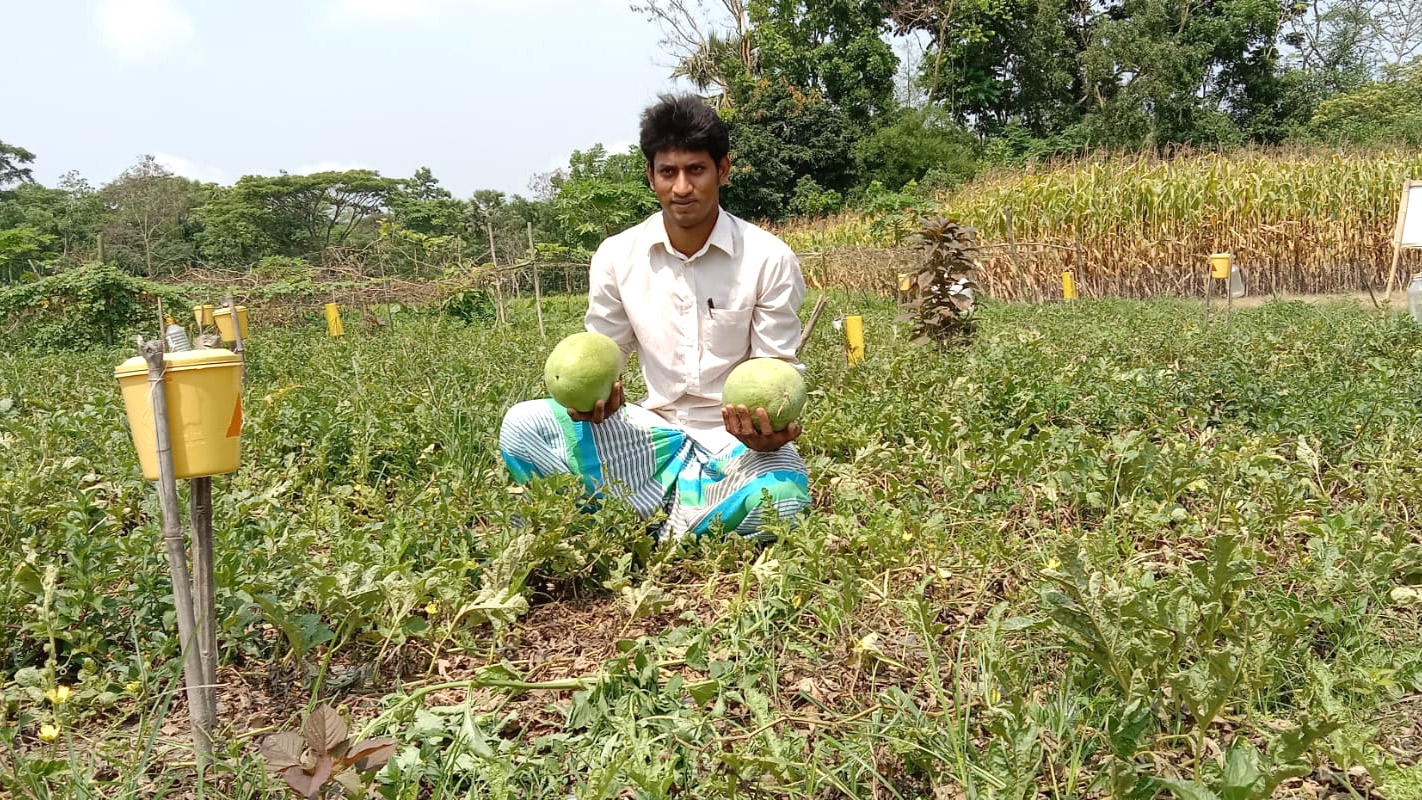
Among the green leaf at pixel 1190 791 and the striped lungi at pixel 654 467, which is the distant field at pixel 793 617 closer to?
→ the green leaf at pixel 1190 791

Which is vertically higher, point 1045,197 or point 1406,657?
point 1045,197

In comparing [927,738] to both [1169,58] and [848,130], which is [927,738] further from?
[1169,58]

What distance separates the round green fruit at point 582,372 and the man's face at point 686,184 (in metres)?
0.50

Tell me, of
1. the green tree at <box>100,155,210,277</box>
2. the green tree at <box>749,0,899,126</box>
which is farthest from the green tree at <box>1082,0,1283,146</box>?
the green tree at <box>100,155,210,277</box>

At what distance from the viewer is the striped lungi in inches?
105

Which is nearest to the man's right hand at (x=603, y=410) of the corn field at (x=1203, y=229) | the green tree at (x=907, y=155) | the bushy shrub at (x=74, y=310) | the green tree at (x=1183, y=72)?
the corn field at (x=1203, y=229)

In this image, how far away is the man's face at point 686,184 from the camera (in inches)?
106

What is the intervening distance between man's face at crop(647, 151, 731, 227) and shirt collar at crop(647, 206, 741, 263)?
10 centimetres

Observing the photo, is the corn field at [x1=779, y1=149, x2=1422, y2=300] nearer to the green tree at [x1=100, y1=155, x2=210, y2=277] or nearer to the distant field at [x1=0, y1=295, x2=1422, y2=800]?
the distant field at [x1=0, y1=295, x2=1422, y2=800]

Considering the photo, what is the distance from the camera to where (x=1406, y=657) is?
5.58 ft

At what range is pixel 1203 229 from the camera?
12727 millimetres

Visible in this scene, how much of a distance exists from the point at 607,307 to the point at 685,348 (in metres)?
0.33

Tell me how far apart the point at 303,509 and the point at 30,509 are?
72cm

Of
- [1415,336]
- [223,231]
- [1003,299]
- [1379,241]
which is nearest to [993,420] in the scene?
[1415,336]
